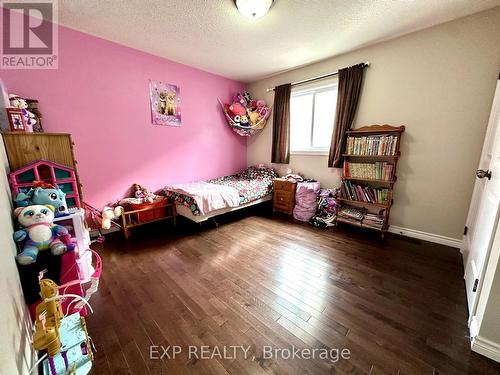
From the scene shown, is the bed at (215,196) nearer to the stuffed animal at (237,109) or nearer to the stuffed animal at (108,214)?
the stuffed animal at (108,214)

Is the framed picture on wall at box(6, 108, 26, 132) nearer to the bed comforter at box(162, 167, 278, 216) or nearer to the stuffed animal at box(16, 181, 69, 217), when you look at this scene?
the stuffed animal at box(16, 181, 69, 217)

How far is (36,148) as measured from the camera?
1707 mm

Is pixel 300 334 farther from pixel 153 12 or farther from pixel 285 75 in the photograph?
pixel 285 75

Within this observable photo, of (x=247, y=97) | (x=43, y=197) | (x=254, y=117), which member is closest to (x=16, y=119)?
(x=43, y=197)

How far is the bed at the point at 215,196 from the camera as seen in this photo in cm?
263

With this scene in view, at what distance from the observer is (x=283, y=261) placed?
205 cm

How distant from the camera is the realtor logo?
1.85 m

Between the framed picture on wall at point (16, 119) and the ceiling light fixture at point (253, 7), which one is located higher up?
the ceiling light fixture at point (253, 7)

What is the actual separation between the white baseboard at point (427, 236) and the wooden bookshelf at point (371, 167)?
0.17 m

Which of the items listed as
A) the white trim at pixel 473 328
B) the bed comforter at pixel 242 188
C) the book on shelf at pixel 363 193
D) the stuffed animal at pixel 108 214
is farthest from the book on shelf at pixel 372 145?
the stuffed animal at pixel 108 214

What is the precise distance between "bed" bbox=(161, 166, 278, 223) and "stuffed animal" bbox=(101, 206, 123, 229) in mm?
685

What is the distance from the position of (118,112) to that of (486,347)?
3853 millimetres

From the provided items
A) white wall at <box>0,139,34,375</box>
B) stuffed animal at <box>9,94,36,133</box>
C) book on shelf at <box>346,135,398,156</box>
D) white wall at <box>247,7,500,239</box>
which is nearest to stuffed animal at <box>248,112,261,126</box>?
white wall at <box>247,7,500,239</box>

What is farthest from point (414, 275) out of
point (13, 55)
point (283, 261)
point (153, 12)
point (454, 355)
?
point (13, 55)
